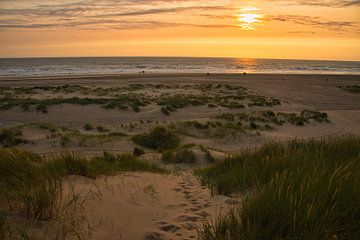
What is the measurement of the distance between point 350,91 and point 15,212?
41.1 meters

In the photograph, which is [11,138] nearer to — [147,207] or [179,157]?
[179,157]

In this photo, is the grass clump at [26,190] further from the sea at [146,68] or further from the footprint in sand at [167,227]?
the sea at [146,68]

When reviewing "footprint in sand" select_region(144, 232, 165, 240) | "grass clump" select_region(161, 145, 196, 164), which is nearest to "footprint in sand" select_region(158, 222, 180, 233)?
"footprint in sand" select_region(144, 232, 165, 240)

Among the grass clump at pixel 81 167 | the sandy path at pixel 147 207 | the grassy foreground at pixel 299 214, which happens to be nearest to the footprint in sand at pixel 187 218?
the sandy path at pixel 147 207

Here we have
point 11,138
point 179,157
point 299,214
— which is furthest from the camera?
point 11,138

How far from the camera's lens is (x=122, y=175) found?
276 inches

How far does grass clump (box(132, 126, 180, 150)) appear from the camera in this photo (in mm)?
13757

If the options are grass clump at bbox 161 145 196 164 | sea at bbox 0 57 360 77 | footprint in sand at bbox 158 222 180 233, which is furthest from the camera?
sea at bbox 0 57 360 77

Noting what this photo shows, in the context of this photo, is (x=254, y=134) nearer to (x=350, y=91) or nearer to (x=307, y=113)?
(x=307, y=113)

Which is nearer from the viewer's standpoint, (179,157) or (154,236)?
(154,236)

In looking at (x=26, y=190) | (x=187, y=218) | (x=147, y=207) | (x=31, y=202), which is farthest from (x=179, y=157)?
(x=31, y=202)

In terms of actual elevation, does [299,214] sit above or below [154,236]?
above

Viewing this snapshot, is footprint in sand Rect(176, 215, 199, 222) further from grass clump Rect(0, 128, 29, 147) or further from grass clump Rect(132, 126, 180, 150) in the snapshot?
grass clump Rect(0, 128, 29, 147)

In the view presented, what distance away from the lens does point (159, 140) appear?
46.1 feet
